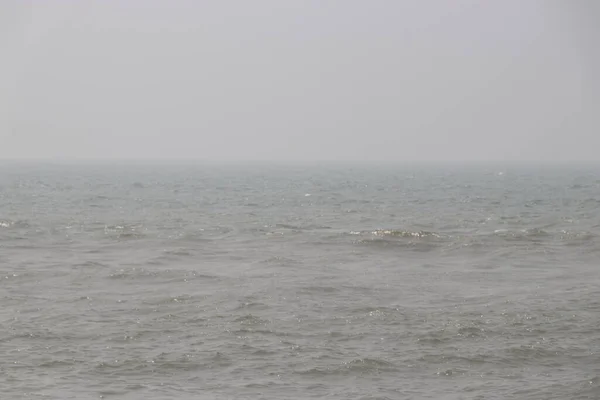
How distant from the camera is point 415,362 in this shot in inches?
663

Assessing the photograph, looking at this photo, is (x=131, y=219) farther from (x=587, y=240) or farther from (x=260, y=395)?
(x=260, y=395)

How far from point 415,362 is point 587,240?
21.7 meters

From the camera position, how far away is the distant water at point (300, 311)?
51.1 ft

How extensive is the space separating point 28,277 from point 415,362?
14.5m

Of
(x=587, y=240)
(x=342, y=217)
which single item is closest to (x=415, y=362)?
(x=587, y=240)

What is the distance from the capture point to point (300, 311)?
70.3 feet

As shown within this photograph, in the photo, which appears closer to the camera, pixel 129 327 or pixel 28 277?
pixel 129 327

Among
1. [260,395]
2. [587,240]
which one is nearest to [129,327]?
[260,395]

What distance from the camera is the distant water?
15586mm

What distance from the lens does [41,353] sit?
17.2m

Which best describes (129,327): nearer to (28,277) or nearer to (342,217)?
(28,277)

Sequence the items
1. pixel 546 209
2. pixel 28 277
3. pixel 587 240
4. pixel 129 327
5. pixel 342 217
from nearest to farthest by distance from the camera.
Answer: pixel 129 327 → pixel 28 277 → pixel 587 240 → pixel 342 217 → pixel 546 209

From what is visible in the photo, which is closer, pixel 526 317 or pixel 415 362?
pixel 415 362

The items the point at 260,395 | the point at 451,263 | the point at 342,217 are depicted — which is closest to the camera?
the point at 260,395
